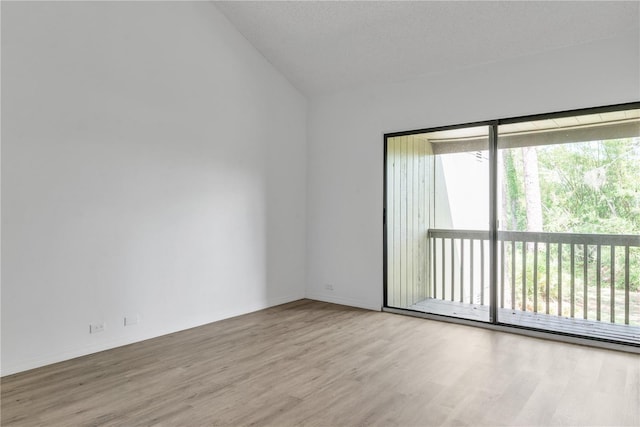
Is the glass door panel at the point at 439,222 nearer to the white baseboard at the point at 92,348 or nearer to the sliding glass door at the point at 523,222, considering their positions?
the sliding glass door at the point at 523,222

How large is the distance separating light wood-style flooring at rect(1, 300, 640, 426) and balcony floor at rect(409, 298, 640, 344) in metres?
0.21

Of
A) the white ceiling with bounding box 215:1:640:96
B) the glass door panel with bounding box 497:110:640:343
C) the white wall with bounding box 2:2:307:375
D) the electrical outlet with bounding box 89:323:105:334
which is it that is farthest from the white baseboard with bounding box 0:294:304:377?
the white ceiling with bounding box 215:1:640:96

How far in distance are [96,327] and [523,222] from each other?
408 cm

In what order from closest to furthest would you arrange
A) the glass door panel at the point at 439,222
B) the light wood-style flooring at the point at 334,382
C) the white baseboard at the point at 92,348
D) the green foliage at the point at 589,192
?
the light wood-style flooring at the point at 334,382 < the white baseboard at the point at 92,348 < the green foliage at the point at 589,192 < the glass door panel at the point at 439,222

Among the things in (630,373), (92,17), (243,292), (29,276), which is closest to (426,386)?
(630,373)

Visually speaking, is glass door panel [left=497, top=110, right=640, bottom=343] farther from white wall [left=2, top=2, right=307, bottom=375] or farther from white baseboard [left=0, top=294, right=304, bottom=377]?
white baseboard [left=0, top=294, right=304, bottom=377]

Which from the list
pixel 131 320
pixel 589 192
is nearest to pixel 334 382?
pixel 131 320

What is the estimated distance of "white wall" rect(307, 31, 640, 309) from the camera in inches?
141

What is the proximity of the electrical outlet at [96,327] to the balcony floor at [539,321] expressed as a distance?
3.20 m

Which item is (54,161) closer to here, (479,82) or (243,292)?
(243,292)

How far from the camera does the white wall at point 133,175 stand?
9.93 feet

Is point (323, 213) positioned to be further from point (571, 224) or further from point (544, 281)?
point (571, 224)

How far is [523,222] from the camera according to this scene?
4016 mm

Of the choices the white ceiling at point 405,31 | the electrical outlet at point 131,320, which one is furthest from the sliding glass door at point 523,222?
the electrical outlet at point 131,320
